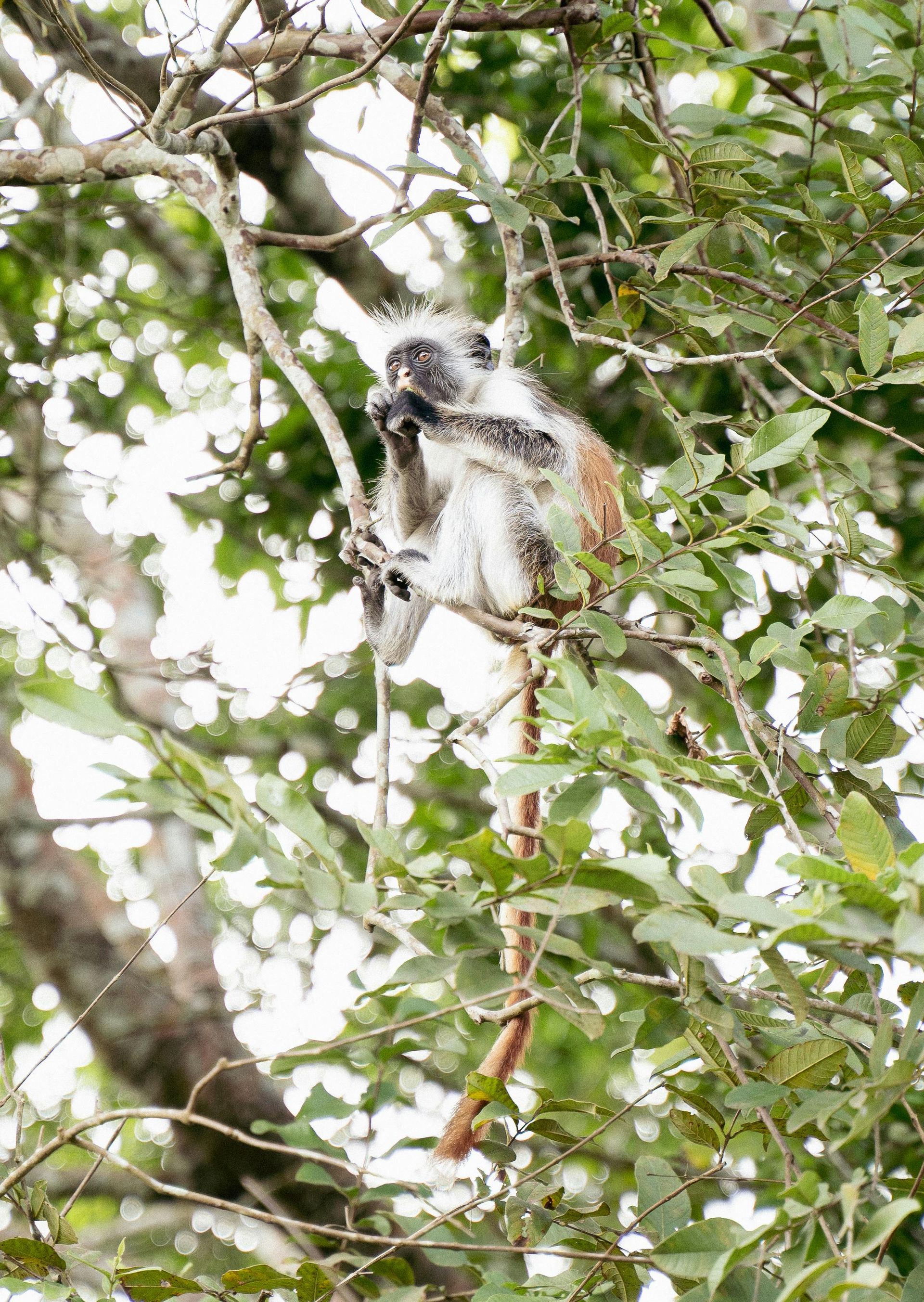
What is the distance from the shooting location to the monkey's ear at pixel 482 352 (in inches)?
166

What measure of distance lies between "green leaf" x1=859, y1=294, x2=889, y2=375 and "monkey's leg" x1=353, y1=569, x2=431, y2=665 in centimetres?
159

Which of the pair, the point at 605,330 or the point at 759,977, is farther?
the point at 605,330

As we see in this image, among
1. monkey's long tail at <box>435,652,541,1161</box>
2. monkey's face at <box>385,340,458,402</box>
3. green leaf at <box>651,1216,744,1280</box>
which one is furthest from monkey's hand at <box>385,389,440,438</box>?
green leaf at <box>651,1216,744,1280</box>

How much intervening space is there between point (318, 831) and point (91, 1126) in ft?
2.10

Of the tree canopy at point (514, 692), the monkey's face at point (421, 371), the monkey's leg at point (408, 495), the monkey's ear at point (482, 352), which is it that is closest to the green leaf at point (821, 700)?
the tree canopy at point (514, 692)

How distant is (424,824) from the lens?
208 inches

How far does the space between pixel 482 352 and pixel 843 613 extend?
2659mm

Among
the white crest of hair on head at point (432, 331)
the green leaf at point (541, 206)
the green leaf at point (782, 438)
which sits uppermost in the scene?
the white crest of hair on head at point (432, 331)

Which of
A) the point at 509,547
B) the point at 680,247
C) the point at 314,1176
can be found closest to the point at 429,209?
the point at 680,247

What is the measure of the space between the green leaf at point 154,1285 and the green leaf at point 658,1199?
22.2 inches

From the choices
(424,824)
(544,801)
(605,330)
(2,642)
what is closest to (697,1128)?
(544,801)

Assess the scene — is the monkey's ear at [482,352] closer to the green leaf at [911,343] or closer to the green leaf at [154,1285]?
the green leaf at [911,343]

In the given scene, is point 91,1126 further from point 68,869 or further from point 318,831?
point 68,869

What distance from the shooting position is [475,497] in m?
3.69
